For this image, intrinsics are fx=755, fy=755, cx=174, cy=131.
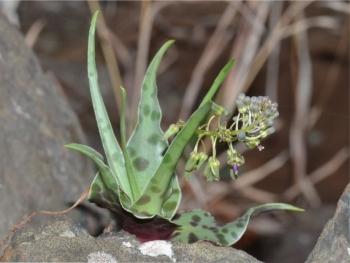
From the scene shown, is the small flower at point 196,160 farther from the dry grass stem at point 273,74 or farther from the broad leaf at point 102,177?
the dry grass stem at point 273,74

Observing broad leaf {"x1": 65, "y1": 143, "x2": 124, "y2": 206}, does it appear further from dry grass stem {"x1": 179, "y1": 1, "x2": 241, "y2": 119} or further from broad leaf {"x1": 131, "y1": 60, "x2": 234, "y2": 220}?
dry grass stem {"x1": 179, "y1": 1, "x2": 241, "y2": 119}

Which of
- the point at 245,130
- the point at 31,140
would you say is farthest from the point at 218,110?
the point at 31,140

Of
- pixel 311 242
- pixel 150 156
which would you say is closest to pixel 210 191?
pixel 311 242

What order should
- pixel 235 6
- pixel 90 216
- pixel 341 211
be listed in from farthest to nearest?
pixel 235 6, pixel 90 216, pixel 341 211

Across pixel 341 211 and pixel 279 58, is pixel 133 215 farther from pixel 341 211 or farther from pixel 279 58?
pixel 279 58

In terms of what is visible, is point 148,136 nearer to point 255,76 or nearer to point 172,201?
point 172,201

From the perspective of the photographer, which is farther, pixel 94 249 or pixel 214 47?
pixel 214 47
